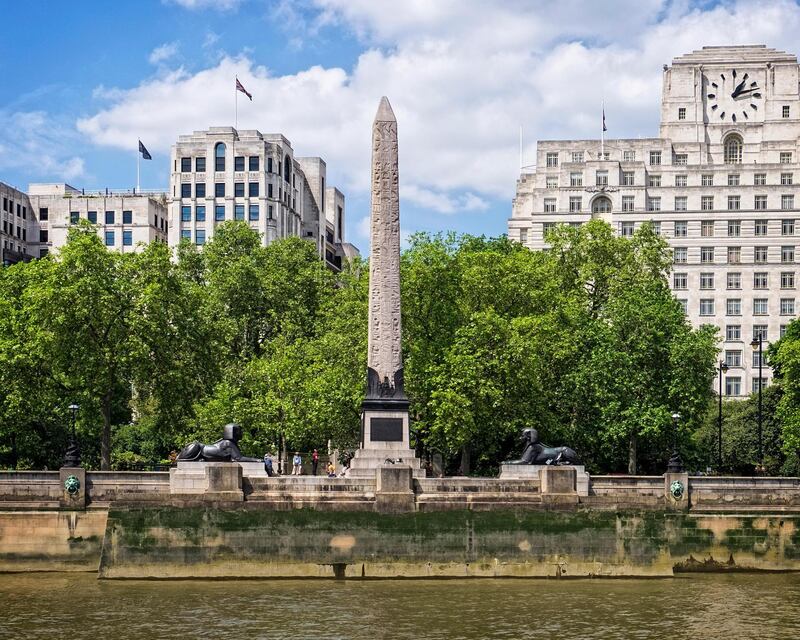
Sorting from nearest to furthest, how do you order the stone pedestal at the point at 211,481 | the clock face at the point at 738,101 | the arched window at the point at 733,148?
1. the stone pedestal at the point at 211,481
2. the arched window at the point at 733,148
3. the clock face at the point at 738,101

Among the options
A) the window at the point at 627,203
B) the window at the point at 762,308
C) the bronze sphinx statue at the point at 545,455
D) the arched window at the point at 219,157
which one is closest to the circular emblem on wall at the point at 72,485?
the bronze sphinx statue at the point at 545,455

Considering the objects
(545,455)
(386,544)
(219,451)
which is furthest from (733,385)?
(219,451)

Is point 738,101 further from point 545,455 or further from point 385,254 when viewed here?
point 545,455

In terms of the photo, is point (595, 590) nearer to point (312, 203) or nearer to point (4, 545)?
point (4, 545)

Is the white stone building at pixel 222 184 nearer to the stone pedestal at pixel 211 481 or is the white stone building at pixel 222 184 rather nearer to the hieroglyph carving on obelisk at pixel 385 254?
the hieroglyph carving on obelisk at pixel 385 254

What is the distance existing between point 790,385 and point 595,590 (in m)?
26.1

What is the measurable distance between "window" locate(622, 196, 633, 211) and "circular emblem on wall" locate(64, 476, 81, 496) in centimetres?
6560

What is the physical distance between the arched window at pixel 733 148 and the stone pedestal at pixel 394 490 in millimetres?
75742

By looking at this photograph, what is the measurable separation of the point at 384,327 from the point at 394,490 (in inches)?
264

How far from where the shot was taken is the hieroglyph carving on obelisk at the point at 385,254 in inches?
2009

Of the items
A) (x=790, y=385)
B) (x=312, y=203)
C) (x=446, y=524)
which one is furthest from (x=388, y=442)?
(x=312, y=203)

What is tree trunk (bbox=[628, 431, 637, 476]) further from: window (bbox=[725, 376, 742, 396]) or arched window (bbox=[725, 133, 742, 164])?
arched window (bbox=[725, 133, 742, 164])

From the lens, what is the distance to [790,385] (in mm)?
66938

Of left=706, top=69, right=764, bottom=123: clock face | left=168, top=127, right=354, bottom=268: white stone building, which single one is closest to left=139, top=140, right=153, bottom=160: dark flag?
left=168, top=127, right=354, bottom=268: white stone building
